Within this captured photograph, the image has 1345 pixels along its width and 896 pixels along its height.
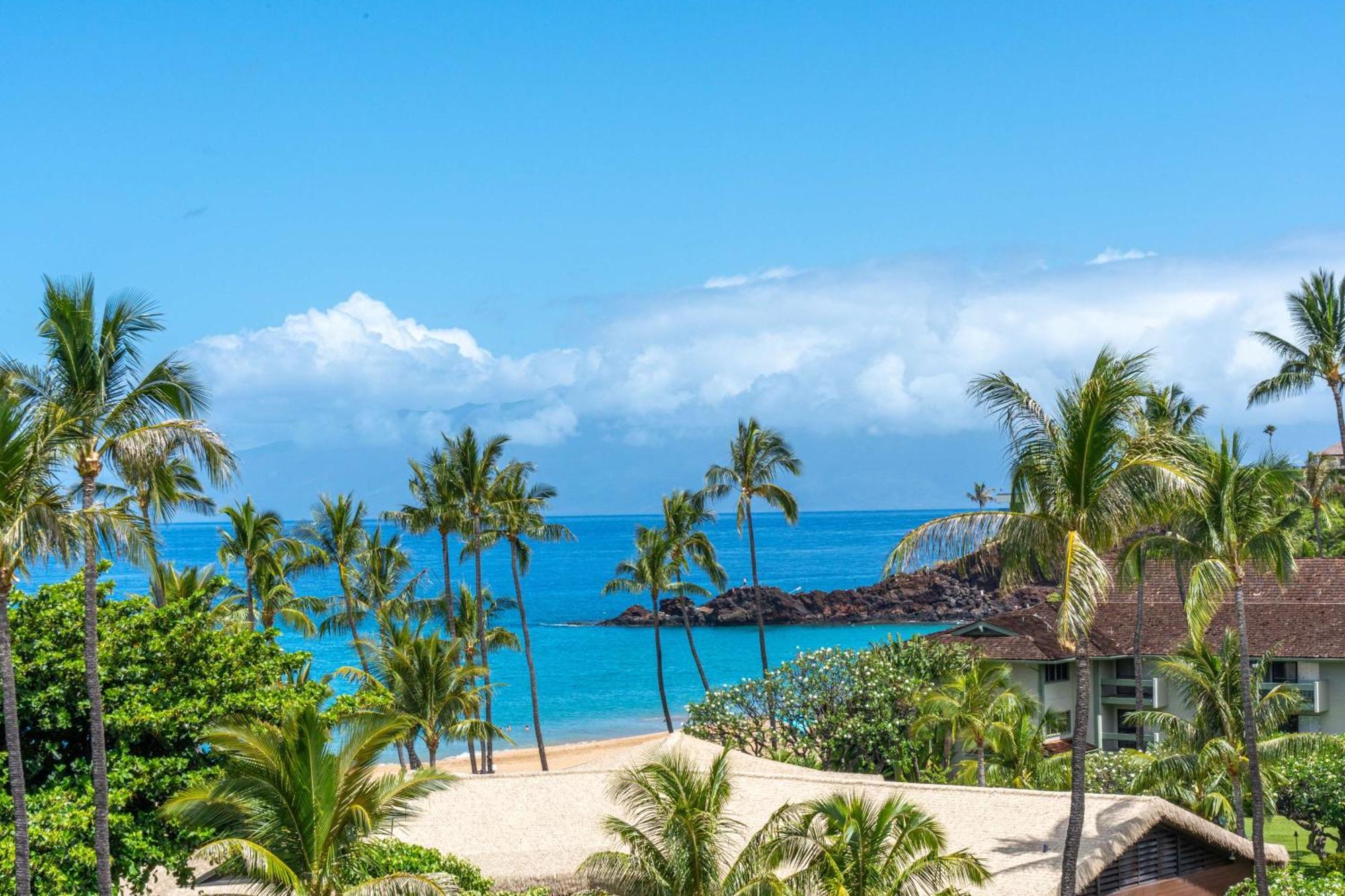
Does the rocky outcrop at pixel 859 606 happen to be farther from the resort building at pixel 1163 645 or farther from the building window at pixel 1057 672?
the building window at pixel 1057 672

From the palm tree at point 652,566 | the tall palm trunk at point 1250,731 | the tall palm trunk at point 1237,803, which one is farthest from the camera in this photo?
the palm tree at point 652,566

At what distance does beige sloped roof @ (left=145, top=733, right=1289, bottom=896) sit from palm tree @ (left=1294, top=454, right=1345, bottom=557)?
53.7m

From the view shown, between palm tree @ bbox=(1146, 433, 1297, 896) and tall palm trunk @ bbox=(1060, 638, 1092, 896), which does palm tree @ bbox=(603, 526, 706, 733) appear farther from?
tall palm trunk @ bbox=(1060, 638, 1092, 896)

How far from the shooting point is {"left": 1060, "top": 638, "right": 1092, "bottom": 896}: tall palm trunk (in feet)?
64.7

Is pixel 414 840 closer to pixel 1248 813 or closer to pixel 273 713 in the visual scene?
pixel 273 713

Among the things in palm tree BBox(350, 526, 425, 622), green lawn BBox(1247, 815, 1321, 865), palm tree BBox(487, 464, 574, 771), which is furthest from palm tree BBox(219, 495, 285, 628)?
green lawn BBox(1247, 815, 1321, 865)

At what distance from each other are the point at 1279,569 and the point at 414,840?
18.9 metres

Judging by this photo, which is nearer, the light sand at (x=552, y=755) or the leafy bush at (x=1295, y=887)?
the leafy bush at (x=1295, y=887)

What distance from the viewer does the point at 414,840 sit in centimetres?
2400

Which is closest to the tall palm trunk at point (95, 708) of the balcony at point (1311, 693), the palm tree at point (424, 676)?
the palm tree at point (424, 676)

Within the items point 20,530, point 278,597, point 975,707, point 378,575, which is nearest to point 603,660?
point 378,575

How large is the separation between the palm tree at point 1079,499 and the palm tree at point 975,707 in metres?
11.7

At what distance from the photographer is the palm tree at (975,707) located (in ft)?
106

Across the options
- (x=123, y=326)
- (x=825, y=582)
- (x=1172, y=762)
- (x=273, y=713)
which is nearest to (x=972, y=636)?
(x=1172, y=762)
